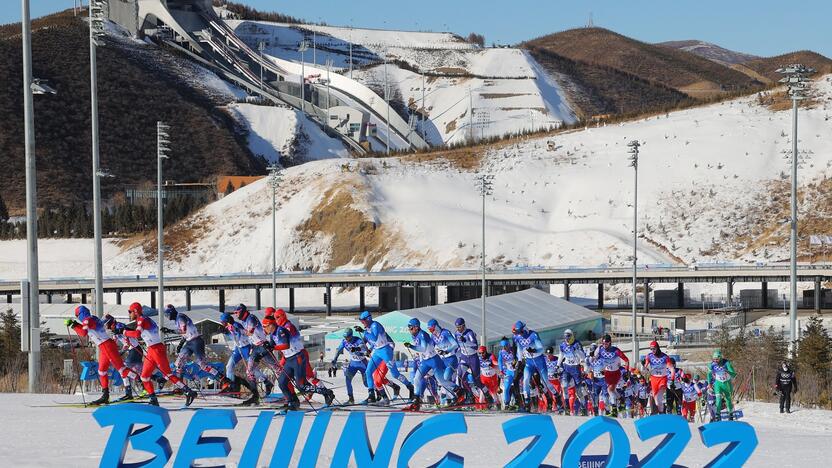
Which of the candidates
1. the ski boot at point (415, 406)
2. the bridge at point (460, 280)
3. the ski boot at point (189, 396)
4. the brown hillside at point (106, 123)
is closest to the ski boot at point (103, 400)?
the ski boot at point (189, 396)

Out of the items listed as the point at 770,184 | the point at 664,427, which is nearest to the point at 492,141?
the point at 770,184

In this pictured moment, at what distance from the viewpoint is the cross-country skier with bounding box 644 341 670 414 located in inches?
982

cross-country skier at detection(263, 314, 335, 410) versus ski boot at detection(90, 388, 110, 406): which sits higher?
cross-country skier at detection(263, 314, 335, 410)

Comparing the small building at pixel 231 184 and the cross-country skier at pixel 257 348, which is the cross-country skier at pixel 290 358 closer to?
the cross-country skier at pixel 257 348

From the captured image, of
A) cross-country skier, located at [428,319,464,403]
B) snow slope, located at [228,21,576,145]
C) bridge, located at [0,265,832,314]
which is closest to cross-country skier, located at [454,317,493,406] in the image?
cross-country skier, located at [428,319,464,403]

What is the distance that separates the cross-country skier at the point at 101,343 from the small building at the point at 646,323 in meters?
43.8

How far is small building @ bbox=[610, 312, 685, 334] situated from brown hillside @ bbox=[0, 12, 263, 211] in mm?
84541

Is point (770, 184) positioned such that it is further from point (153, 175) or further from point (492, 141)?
point (153, 175)

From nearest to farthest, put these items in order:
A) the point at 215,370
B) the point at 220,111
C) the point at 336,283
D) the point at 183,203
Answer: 1. the point at 215,370
2. the point at 336,283
3. the point at 183,203
4. the point at 220,111

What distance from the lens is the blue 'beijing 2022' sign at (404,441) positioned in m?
14.8

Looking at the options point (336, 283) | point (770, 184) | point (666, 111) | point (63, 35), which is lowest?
point (336, 283)

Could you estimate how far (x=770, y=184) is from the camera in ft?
308

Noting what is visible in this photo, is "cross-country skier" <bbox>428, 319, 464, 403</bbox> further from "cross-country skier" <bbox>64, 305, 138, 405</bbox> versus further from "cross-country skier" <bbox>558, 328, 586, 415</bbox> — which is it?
"cross-country skier" <bbox>64, 305, 138, 405</bbox>

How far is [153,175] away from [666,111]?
68279 mm
